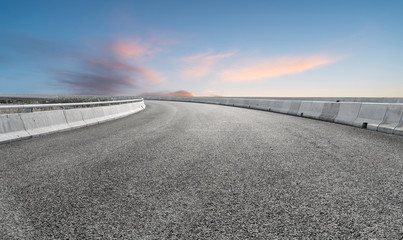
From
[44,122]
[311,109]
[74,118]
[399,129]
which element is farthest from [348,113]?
[44,122]

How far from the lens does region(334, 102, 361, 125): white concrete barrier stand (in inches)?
396

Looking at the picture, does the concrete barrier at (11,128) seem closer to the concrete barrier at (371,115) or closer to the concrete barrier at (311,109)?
the concrete barrier at (371,115)

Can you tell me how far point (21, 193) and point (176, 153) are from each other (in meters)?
2.83

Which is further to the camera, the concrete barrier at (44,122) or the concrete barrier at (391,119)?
the concrete barrier at (391,119)

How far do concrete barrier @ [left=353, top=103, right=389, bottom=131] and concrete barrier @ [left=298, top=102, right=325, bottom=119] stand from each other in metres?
3.04

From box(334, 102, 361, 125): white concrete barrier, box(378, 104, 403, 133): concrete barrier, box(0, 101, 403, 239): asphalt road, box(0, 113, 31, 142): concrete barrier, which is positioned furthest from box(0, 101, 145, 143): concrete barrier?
box(378, 104, 403, 133): concrete barrier

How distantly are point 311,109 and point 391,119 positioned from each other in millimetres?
5598

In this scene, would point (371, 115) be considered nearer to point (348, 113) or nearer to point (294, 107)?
point (348, 113)

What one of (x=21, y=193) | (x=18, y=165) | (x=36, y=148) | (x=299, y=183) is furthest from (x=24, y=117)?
(x=299, y=183)

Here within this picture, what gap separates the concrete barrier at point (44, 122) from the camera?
25.5 feet

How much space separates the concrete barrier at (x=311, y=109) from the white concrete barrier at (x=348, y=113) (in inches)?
63.4

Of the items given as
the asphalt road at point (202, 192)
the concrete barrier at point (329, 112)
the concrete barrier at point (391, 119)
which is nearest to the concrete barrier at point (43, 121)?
the asphalt road at point (202, 192)

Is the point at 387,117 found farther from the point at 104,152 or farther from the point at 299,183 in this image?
the point at 104,152

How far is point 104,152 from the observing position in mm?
5516
